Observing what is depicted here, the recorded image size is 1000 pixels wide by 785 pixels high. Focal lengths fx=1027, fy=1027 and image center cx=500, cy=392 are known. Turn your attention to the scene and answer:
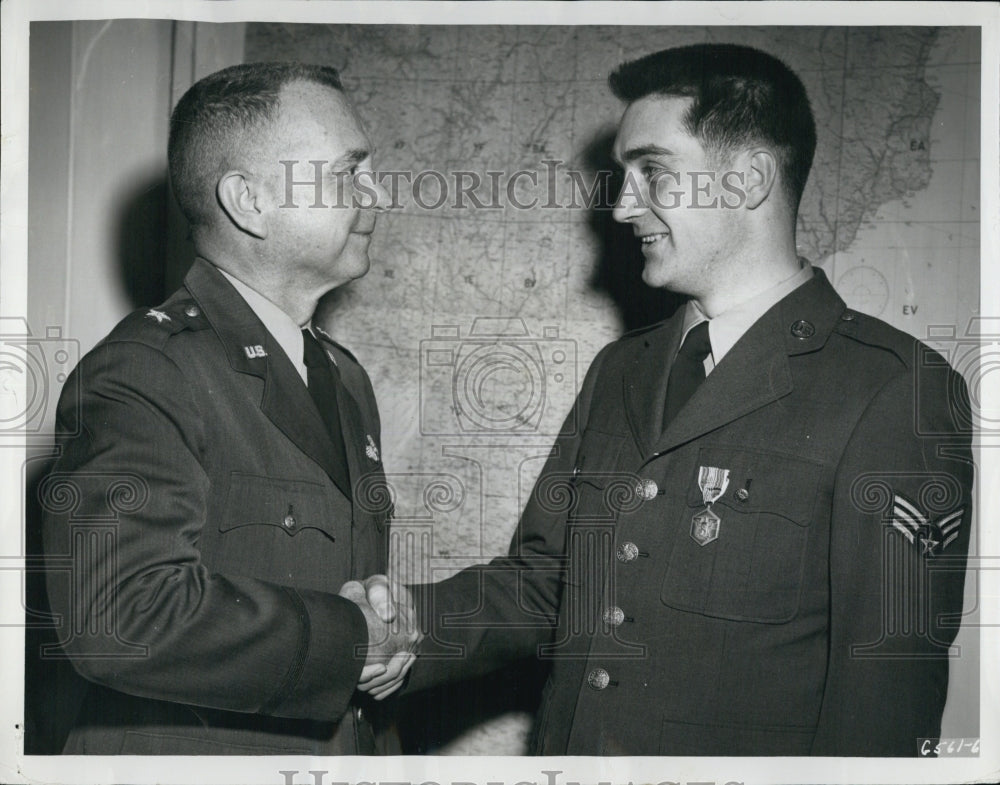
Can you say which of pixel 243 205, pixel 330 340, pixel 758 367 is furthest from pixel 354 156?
pixel 758 367

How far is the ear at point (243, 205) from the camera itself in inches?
79.7

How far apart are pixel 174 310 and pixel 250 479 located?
374mm

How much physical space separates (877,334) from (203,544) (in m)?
→ 1.35

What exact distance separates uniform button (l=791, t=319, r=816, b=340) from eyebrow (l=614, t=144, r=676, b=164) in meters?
0.43

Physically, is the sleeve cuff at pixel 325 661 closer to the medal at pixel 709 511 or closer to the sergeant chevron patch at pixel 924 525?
the medal at pixel 709 511

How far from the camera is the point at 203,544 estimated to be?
1887 mm

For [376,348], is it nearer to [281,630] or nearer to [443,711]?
[281,630]

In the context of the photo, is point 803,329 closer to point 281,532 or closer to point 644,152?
point 644,152

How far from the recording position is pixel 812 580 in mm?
1885

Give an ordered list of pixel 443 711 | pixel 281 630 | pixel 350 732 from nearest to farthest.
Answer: pixel 281 630 < pixel 350 732 < pixel 443 711

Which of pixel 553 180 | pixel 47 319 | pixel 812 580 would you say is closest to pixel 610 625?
pixel 812 580

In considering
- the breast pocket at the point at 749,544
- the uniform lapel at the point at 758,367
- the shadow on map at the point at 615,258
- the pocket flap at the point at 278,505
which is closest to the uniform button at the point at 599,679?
the breast pocket at the point at 749,544

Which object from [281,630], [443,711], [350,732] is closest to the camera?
[281,630]

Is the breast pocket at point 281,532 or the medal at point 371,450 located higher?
the medal at point 371,450
